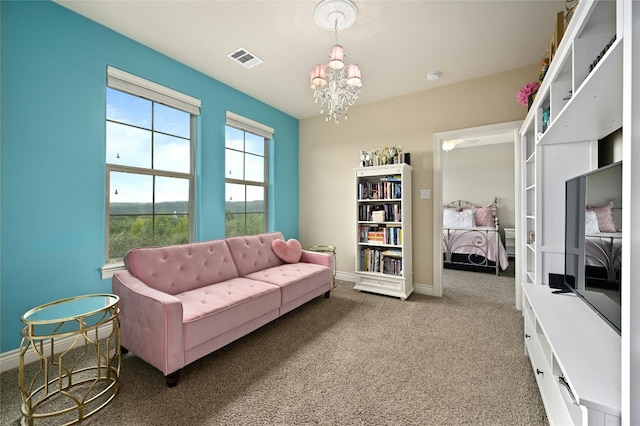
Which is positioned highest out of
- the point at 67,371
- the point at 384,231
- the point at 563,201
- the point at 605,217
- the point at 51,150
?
the point at 51,150

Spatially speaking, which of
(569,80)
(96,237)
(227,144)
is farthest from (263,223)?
(569,80)

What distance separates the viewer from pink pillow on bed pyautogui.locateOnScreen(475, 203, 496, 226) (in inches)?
228

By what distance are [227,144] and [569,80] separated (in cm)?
346

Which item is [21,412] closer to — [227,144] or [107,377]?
[107,377]

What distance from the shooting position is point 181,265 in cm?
251

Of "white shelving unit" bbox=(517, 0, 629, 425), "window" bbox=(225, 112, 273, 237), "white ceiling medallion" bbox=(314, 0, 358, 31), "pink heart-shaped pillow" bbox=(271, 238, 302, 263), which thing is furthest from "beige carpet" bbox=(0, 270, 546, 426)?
"white ceiling medallion" bbox=(314, 0, 358, 31)

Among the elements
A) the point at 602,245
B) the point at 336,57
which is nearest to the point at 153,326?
the point at 336,57

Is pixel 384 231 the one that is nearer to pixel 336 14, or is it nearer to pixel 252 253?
pixel 252 253

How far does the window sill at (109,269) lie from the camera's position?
8.02ft

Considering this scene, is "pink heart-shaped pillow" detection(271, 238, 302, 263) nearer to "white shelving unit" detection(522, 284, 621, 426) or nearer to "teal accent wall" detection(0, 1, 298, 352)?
"teal accent wall" detection(0, 1, 298, 352)

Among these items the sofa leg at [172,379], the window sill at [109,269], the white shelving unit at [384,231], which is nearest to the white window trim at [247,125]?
the white shelving unit at [384,231]

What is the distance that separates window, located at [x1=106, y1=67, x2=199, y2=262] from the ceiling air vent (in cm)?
75

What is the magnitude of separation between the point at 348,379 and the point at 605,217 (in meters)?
1.73

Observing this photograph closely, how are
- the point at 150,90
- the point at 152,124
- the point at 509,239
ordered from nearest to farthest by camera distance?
the point at 150,90, the point at 152,124, the point at 509,239
